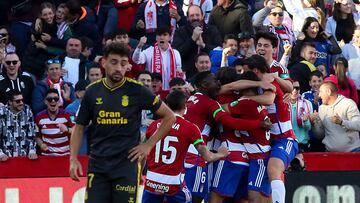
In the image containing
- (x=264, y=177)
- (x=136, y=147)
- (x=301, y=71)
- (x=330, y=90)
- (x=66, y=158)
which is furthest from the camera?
(x=301, y=71)

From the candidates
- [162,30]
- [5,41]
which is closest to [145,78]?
[162,30]

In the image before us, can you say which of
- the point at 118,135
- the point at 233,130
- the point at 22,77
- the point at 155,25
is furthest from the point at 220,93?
the point at 155,25

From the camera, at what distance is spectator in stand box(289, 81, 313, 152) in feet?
61.5

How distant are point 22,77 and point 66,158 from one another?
6.66ft

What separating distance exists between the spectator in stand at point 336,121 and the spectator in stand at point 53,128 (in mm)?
3950

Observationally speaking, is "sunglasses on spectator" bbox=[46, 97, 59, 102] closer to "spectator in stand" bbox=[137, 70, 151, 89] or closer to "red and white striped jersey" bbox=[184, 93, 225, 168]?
"spectator in stand" bbox=[137, 70, 151, 89]

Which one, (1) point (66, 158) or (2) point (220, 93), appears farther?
(1) point (66, 158)

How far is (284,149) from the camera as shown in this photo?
1532 cm

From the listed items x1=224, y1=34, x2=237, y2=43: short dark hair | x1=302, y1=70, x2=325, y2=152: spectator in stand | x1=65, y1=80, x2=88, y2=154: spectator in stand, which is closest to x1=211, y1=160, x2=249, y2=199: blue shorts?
x1=65, y1=80, x2=88, y2=154: spectator in stand

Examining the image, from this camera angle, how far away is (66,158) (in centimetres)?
1736

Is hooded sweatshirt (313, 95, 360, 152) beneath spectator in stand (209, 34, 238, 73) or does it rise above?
beneath

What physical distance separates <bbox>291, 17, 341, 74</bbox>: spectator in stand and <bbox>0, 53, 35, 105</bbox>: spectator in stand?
5077 mm

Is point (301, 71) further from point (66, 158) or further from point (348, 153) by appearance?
point (66, 158)

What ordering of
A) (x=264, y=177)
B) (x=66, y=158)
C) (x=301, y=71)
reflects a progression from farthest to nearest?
(x=301, y=71)
(x=66, y=158)
(x=264, y=177)
